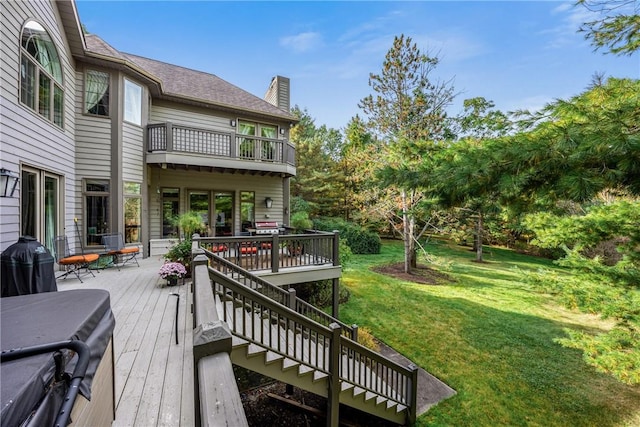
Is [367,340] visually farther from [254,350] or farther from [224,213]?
[224,213]

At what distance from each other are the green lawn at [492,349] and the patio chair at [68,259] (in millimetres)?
6427

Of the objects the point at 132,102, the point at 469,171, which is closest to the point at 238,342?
the point at 469,171

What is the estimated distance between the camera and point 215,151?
30.5 feet

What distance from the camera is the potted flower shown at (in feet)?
17.7

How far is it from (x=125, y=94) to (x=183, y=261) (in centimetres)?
547

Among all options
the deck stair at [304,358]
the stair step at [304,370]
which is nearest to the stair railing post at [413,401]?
the deck stair at [304,358]

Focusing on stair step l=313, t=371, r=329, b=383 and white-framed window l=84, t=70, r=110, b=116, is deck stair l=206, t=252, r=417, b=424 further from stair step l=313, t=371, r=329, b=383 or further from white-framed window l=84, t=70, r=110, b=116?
white-framed window l=84, t=70, r=110, b=116

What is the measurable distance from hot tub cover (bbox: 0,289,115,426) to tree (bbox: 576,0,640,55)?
18.8ft

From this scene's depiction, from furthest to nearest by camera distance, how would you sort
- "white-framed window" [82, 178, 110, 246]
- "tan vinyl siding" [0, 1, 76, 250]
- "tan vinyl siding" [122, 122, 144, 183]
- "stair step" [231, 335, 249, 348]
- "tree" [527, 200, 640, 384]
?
1. "tan vinyl siding" [122, 122, 144, 183]
2. "white-framed window" [82, 178, 110, 246]
3. "tan vinyl siding" [0, 1, 76, 250]
4. "tree" [527, 200, 640, 384]
5. "stair step" [231, 335, 249, 348]

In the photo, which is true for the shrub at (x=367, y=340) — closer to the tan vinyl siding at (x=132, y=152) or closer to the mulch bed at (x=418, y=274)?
the mulch bed at (x=418, y=274)

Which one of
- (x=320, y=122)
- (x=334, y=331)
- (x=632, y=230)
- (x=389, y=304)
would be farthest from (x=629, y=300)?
(x=320, y=122)

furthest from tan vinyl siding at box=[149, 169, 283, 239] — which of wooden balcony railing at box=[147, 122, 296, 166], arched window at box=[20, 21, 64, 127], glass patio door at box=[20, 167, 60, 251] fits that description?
arched window at box=[20, 21, 64, 127]

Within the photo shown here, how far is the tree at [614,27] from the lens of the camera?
10.4 feet

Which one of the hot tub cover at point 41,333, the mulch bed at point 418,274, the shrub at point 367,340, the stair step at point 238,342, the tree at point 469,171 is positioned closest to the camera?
the hot tub cover at point 41,333
